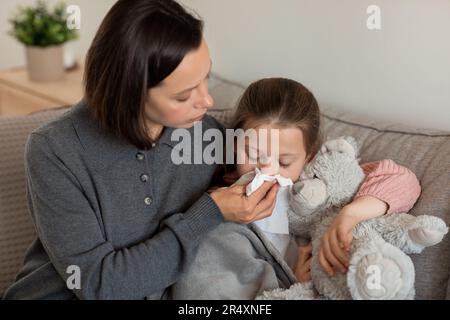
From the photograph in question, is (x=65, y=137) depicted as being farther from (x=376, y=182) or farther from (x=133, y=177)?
(x=376, y=182)

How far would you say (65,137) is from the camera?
120cm

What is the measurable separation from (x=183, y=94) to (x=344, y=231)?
409 millimetres

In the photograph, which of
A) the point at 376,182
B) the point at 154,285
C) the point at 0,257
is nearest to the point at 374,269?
the point at 376,182

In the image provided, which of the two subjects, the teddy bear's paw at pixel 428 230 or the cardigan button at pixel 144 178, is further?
the cardigan button at pixel 144 178

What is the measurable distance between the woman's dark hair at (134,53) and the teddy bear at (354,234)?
1.24ft

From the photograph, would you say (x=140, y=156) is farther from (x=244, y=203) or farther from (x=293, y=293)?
(x=293, y=293)

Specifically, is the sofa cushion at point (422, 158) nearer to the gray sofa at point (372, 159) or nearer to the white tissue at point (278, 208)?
the gray sofa at point (372, 159)

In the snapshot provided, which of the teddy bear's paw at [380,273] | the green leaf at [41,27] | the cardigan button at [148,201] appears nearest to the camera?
the teddy bear's paw at [380,273]

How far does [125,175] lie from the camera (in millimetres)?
1237

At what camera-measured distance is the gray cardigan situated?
3.80 feet

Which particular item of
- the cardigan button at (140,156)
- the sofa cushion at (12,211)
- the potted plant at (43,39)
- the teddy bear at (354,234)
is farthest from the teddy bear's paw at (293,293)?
the potted plant at (43,39)

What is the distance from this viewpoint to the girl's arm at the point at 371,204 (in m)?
1.17

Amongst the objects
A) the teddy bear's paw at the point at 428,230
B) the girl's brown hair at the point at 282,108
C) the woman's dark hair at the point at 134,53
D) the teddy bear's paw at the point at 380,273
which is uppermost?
the woman's dark hair at the point at 134,53

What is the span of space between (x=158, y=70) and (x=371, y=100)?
0.73 meters
